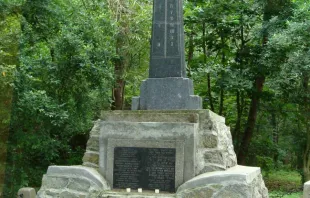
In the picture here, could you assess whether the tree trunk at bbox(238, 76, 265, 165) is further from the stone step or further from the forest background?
the stone step

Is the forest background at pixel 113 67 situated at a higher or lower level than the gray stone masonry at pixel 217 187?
higher

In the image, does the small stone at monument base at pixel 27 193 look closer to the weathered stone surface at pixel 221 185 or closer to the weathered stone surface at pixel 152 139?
the weathered stone surface at pixel 152 139

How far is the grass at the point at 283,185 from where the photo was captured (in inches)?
432

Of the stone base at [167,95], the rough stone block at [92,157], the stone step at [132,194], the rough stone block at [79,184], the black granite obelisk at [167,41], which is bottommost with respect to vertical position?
the stone step at [132,194]

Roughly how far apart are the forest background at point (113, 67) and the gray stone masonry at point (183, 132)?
10.5 ft

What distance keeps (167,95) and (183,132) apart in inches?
28.2

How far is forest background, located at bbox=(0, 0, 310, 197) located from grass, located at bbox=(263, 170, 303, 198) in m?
0.46

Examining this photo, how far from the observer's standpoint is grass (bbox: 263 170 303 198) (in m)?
11.0

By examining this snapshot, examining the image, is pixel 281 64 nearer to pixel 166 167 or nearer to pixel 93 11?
pixel 93 11

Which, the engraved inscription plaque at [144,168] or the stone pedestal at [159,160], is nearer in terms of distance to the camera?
the stone pedestal at [159,160]

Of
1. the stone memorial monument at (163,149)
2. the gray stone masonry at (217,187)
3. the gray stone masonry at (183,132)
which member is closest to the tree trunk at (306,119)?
the stone memorial monument at (163,149)

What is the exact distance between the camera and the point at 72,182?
570 cm

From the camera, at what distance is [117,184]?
5.58 m

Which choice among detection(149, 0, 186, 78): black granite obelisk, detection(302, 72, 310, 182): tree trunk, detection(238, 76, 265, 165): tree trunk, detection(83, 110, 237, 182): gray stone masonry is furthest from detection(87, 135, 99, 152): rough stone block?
detection(238, 76, 265, 165): tree trunk
